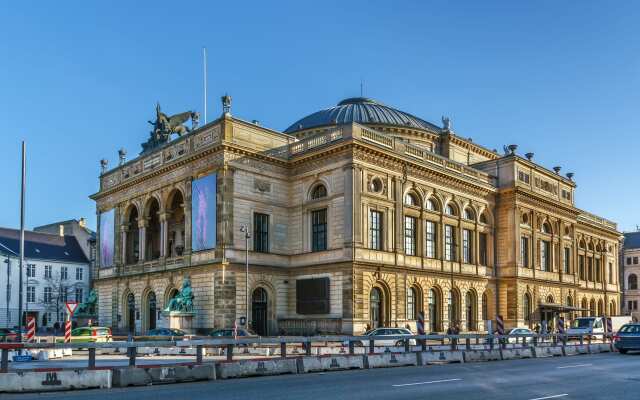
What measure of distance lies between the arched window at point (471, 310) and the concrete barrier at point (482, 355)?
25.8 m

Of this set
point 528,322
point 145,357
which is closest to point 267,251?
point 145,357

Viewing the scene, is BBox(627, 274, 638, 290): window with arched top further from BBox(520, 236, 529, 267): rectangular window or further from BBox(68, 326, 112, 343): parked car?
BBox(68, 326, 112, 343): parked car

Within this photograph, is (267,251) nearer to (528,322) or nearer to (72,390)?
(528,322)

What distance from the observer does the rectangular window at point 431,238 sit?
5084 cm

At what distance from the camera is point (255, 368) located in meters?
20.6

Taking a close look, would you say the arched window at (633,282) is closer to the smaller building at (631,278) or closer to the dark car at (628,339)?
the smaller building at (631,278)

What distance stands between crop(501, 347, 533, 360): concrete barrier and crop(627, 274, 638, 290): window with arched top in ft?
306

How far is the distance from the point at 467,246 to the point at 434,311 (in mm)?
7270

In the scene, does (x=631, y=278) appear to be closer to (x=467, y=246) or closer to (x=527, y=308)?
(x=527, y=308)

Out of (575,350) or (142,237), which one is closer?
(575,350)

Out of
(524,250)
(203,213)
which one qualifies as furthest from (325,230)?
(524,250)

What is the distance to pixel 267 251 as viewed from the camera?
4697 centimetres

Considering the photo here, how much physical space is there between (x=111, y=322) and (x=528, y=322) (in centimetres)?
3699

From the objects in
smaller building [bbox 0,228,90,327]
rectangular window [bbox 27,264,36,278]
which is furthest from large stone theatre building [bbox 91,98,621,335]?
rectangular window [bbox 27,264,36,278]
